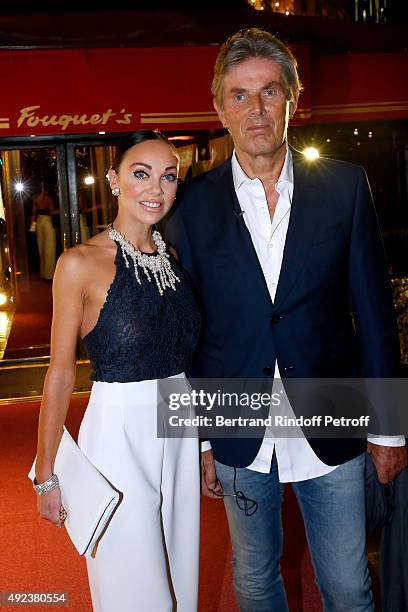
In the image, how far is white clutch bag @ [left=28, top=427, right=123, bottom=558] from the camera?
181 cm

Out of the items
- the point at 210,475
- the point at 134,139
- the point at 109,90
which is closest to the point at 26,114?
the point at 109,90

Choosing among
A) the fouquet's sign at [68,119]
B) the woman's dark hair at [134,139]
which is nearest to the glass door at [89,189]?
the fouquet's sign at [68,119]

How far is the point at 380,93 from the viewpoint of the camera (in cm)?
524

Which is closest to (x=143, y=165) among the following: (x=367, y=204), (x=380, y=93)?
(x=367, y=204)

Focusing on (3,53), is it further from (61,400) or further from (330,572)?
(330,572)

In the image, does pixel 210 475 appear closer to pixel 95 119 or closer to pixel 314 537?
pixel 314 537

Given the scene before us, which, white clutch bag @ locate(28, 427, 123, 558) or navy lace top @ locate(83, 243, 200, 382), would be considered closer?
white clutch bag @ locate(28, 427, 123, 558)

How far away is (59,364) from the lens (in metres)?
1.92

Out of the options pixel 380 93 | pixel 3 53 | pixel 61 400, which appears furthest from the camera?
pixel 380 93

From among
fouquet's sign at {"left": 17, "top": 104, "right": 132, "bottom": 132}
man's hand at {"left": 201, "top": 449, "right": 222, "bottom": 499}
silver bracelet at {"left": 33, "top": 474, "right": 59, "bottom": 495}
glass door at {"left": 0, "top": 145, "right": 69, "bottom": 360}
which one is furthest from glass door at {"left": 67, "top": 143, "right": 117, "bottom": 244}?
silver bracelet at {"left": 33, "top": 474, "right": 59, "bottom": 495}

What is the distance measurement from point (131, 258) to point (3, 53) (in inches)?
128

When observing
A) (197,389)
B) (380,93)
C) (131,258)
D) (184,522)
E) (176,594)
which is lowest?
(176,594)

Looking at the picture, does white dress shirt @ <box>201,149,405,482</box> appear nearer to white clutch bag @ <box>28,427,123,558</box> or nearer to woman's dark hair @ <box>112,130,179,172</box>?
woman's dark hair @ <box>112,130,179,172</box>

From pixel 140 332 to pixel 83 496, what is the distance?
0.45 m
